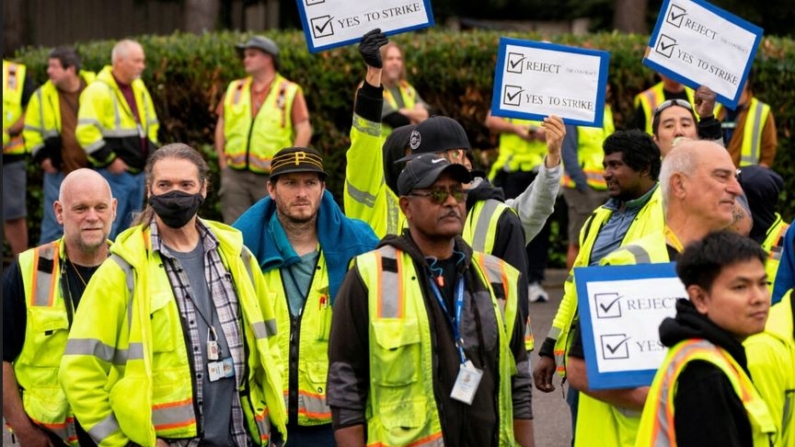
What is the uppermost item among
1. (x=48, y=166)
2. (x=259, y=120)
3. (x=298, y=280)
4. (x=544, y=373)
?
(x=259, y=120)

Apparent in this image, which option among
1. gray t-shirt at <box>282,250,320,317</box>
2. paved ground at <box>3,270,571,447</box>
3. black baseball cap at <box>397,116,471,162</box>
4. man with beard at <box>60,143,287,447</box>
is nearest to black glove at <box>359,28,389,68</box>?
black baseball cap at <box>397,116,471,162</box>

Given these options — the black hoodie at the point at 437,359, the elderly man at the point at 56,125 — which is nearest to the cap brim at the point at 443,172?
the black hoodie at the point at 437,359

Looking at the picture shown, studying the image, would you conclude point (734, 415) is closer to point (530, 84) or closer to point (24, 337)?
point (24, 337)

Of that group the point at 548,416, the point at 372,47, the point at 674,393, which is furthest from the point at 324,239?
the point at 548,416

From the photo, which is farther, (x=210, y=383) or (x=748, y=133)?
(x=748, y=133)

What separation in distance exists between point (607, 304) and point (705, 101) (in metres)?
2.78

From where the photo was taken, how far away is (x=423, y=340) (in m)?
4.94

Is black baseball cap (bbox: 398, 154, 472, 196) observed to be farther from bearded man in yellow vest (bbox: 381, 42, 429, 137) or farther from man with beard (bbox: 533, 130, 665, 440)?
bearded man in yellow vest (bbox: 381, 42, 429, 137)

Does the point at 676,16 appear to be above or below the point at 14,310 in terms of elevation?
above

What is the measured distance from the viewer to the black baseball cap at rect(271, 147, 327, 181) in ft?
20.9

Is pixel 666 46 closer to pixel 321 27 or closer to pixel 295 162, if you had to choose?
pixel 321 27

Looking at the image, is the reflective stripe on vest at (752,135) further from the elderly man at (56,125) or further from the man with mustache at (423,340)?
the man with mustache at (423,340)

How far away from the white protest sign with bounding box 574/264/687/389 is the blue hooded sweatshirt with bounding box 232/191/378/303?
4.84 feet

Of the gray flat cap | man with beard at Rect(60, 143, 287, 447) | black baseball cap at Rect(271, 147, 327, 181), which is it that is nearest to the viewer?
man with beard at Rect(60, 143, 287, 447)
